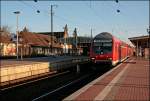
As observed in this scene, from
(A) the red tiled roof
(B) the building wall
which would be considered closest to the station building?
(B) the building wall

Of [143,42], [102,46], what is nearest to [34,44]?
[143,42]

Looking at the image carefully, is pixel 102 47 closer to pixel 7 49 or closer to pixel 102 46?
pixel 102 46

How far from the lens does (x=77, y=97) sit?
12047 mm

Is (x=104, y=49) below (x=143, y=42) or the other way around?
below

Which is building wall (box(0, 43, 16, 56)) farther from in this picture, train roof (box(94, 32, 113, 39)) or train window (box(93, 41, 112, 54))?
train window (box(93, 41, 112, 54))

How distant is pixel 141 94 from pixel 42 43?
88.2 m

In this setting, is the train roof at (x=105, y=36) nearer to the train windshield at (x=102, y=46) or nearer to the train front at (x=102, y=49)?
the train front at (x=102, y=49)

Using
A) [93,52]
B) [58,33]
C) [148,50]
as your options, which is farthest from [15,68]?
[58,33]

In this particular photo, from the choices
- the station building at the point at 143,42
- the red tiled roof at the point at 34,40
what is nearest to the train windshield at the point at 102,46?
the station building at the point at 143,42

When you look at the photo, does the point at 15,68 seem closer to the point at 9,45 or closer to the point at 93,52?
the point at 93,52

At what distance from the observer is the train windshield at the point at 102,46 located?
3416 cm

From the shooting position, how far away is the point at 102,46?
113ft

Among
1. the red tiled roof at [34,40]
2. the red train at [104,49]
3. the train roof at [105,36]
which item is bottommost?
the red train at [104,49]

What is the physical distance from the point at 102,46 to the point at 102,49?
0.28 metres
